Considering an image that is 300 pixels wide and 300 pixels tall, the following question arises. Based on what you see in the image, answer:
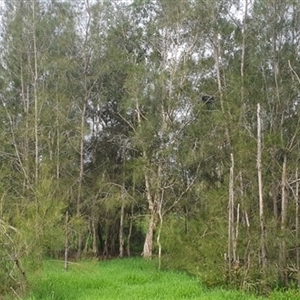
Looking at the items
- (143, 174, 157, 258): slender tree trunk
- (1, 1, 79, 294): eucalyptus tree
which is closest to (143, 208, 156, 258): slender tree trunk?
(143, 174, 157, 258): slender tree trunk

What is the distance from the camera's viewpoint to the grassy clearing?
406 inches

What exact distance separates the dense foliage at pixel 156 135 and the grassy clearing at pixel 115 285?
0.49 meters

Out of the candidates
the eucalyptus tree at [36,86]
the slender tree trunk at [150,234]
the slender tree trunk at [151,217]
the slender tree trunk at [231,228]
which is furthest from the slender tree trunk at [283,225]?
the eucalyptus tree at [36,86]

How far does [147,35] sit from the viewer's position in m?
18.9

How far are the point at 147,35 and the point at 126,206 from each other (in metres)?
6.30

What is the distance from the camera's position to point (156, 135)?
16906 millimetres

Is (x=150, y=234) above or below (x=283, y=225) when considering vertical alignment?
below

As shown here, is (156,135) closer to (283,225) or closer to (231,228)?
(231,228)

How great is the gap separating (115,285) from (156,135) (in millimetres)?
6184

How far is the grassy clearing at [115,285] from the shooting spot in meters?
10.3

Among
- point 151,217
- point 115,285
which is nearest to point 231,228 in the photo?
point 115,285

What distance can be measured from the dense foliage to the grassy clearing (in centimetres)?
49

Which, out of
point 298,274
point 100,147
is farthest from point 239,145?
point 100,147

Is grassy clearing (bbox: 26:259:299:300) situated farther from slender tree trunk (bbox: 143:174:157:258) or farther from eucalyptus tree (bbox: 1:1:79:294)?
eucalyptus tree (bbox: 1:1:79:294)
